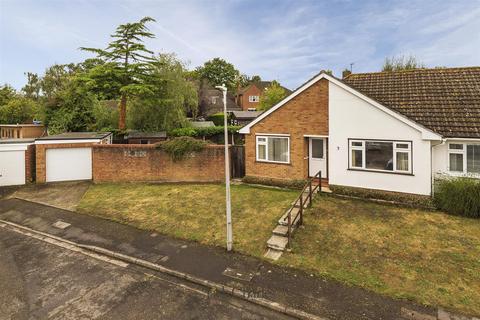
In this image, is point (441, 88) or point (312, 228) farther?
point (441, 88)

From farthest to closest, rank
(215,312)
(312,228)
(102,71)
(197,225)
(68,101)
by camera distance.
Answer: (68,101)
(102,71)
(197,225)
(312,228)
(215,312)

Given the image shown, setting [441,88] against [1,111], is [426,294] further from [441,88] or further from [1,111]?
[1,111]

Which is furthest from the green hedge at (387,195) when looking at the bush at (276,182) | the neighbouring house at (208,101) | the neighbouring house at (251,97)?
the neighbouring house at (251,97)

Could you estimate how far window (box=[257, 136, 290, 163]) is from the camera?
14.7 metres

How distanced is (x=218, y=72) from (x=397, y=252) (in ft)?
243

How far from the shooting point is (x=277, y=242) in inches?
349

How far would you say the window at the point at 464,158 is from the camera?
11203 millimetres

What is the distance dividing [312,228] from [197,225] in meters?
4.24

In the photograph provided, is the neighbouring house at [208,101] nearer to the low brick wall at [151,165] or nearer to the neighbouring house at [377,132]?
the low brick wall at [151,165]

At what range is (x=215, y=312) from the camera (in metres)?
6.25

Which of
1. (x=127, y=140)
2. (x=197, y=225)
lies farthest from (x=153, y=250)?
(x=127, y=140)

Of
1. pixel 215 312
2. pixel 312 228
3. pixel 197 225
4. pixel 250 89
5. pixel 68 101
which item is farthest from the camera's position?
pixel 250 89

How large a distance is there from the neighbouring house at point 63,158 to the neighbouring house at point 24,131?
16548 millimetres

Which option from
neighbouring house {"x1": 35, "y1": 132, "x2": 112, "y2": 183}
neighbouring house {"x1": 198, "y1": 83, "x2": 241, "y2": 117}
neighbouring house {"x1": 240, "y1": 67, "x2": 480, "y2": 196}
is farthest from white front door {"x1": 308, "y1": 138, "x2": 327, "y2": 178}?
neighbouring house {"x1": 198, "y1": 83, "x2": 241, "y2": 117}
